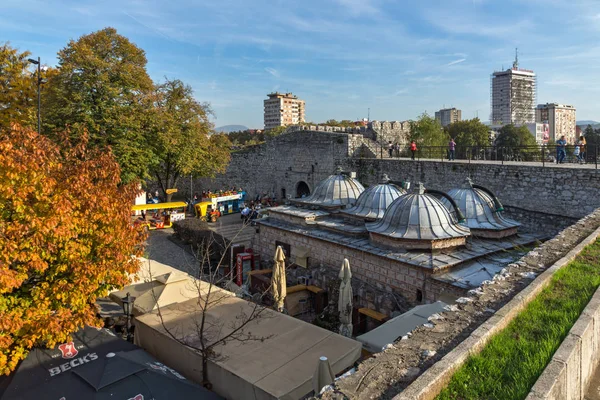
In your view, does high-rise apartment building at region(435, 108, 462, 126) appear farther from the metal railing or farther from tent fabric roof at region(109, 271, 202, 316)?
tent fabric roof at region(109, 271, 202, 316)

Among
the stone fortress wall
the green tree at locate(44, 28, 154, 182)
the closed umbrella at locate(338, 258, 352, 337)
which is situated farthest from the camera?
the green tree at locate(44, 28, 154, 182)

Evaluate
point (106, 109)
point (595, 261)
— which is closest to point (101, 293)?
point (595, 261)

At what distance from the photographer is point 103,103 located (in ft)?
58.2

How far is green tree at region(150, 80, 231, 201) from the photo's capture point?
19891mm

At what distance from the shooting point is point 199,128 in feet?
75.6

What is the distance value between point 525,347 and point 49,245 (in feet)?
18.7

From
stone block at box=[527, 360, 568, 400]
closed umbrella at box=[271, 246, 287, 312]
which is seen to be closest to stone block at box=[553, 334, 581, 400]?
stone block at box=[527, 360, 568, 400]

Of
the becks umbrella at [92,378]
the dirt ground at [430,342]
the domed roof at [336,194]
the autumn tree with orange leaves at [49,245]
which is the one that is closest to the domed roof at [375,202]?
the domed roof at [336,194]

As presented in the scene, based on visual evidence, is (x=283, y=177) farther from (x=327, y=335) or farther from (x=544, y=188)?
(x=327, y=335)

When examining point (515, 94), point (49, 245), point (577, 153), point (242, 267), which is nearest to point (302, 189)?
point (242, 267)

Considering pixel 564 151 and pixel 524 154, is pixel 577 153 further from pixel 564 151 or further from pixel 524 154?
pixel 524 154

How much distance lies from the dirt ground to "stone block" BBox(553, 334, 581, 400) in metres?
0.83

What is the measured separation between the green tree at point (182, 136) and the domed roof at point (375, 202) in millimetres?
10494

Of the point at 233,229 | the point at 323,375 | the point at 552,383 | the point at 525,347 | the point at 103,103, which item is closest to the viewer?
the point at 552,383
